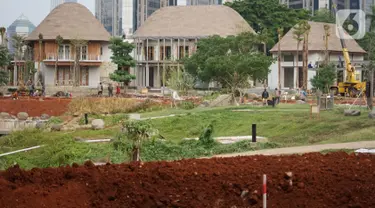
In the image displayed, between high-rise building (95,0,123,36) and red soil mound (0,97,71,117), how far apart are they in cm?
9148

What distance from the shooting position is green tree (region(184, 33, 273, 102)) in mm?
48853

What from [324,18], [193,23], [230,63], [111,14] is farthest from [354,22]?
[111,14]

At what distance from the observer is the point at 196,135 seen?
2858 centimetres

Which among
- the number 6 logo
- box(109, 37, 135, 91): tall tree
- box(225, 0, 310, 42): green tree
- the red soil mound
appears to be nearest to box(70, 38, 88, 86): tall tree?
box(109, 37, 135, 91): tall tree

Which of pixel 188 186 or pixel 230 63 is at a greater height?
pixel 230 63

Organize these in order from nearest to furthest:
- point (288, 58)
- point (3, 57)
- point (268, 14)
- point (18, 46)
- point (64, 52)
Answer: point (3, 57)
point (64, 52)
point (288, 58)
point (18, 46)
point (268, 14)

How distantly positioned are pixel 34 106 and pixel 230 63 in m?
14.1

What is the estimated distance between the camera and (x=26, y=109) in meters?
48.0

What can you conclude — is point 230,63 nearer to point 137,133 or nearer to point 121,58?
point 121,58

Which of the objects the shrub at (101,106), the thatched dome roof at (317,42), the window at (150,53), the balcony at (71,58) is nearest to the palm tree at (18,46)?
the balcony at (71,58)

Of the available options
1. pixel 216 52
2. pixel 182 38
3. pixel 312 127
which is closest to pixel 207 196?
pixel 312 127

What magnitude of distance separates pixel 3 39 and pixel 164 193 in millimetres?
66869

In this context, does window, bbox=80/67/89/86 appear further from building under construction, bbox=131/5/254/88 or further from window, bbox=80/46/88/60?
building under construction, bbox=131/5/254/88

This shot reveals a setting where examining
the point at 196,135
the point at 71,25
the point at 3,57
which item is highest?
the point at 71,25
